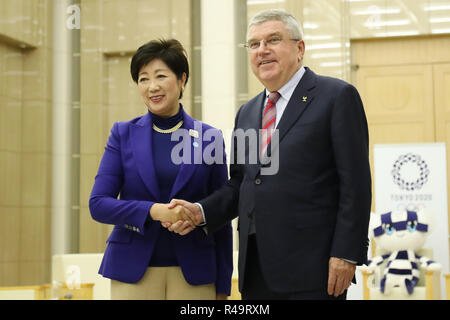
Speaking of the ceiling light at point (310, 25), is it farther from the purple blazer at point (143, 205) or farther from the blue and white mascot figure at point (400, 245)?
the purple blazer at point (143, 205)

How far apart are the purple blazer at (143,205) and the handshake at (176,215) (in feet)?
0.15

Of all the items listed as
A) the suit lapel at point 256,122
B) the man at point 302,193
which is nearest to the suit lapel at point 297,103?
the man at point 302,193

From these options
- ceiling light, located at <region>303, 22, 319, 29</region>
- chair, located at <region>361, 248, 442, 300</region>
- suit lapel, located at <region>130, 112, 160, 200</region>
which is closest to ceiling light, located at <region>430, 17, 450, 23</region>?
ceiling light, located at <region>303, 22, 319, 29</region>

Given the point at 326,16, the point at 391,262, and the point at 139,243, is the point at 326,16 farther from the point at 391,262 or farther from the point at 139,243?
the point at 139,243

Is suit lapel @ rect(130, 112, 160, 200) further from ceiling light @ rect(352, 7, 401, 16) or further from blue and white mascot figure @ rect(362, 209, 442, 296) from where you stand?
ceiling light @ rect(352, 7, 401, 16)

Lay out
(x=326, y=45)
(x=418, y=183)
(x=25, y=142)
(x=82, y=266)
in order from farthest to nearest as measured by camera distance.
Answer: (x=25, y=142) < (x=326, y=45) < (x=82, y=266) < (x=418, y=183)

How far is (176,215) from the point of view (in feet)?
7.50

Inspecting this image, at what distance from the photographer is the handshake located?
2291 millimetres

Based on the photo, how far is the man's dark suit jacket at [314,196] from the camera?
214cm

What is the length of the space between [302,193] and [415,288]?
462cm

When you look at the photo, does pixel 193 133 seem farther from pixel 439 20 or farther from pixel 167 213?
pixel 439 20

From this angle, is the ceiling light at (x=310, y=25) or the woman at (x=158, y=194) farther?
the ceiling light at (x=310, y=25)

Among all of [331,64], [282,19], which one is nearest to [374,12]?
[331,64]

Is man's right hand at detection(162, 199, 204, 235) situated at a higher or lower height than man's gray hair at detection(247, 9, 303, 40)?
lower
